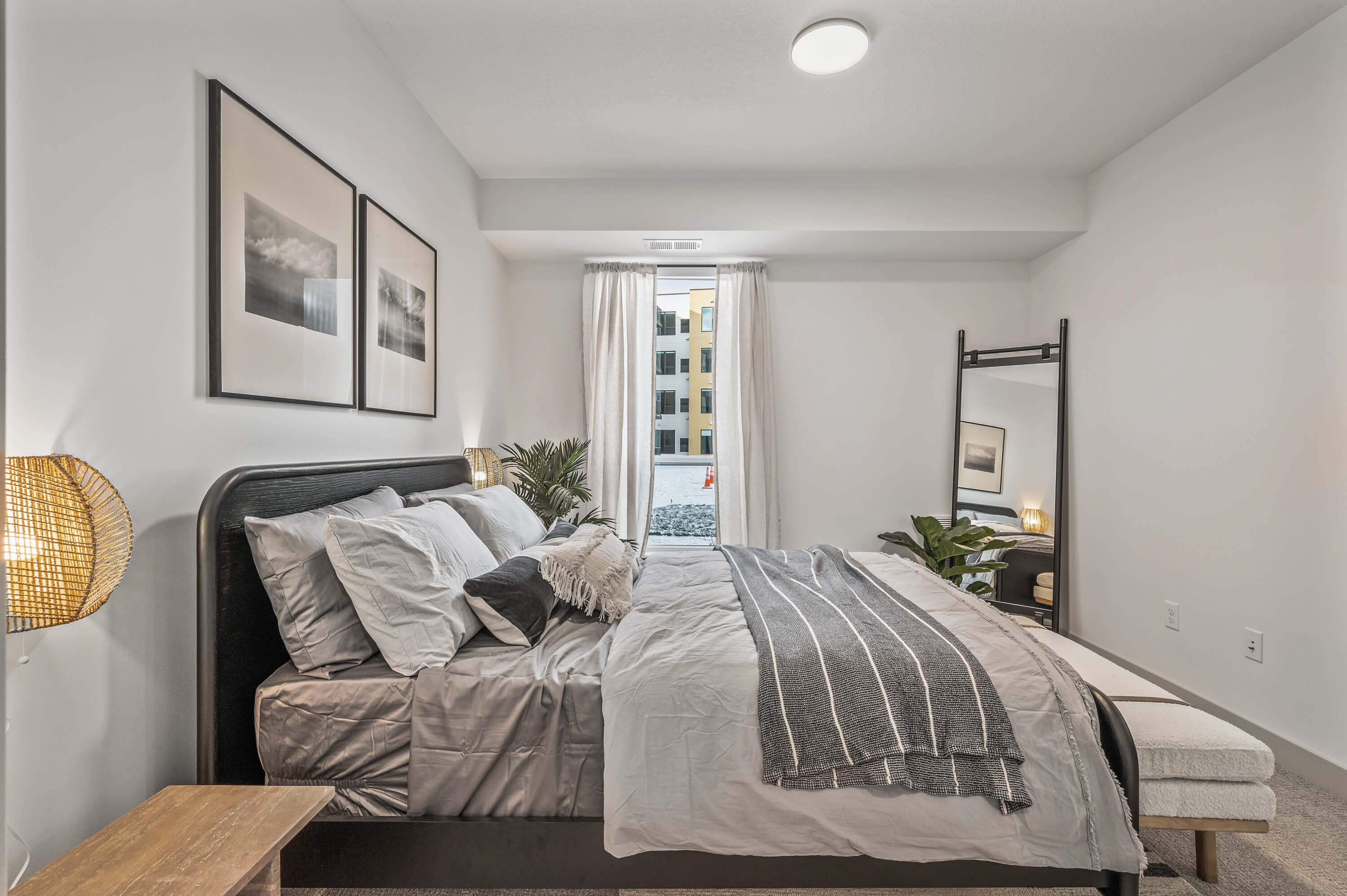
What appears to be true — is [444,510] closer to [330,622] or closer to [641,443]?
[330,622]

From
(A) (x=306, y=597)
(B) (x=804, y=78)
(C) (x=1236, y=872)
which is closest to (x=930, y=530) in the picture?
(C) (x=1236, y=872)

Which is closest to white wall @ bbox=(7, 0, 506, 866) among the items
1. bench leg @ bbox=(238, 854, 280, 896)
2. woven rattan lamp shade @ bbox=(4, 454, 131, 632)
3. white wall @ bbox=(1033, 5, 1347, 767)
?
woven rattan lamp shade @ bbox=(4, 454, 131, 632)

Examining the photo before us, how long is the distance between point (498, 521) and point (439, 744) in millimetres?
948

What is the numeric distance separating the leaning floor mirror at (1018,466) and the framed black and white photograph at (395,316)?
3.24 m

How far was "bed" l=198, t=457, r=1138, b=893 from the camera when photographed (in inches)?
60.7

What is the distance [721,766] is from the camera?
1.54 m

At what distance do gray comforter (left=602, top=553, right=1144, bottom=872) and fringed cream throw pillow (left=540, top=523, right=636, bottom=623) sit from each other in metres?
0.45

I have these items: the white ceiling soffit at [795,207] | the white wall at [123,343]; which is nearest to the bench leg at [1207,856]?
the white wall at [123,343]

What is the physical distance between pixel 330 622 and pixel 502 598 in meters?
0.43

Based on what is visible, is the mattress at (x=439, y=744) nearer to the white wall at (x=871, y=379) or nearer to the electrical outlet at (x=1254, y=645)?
the electrical outlet at (x=1254, y=645)

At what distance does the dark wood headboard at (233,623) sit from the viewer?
151cm

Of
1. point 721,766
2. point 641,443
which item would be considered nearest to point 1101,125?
point 641,443

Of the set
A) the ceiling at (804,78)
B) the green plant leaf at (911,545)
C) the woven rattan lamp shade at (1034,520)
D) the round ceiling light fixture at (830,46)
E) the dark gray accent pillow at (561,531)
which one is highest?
the ceiling at (804,78)

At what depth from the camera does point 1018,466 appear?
3992 millimetres
